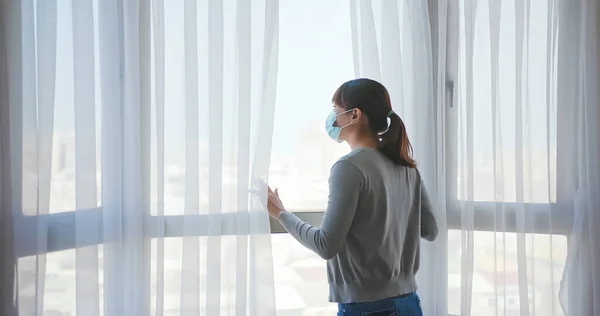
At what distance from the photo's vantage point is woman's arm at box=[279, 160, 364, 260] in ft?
5.12

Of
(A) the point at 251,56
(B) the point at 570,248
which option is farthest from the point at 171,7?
(B) the point at 570,248

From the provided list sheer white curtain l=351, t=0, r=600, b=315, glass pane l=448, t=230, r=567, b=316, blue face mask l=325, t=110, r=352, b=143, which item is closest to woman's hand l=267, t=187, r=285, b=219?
blue face mask l=325, t=110, r=352, b=143

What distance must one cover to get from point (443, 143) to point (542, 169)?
0.38 metres

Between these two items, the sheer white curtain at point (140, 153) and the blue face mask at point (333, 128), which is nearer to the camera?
the sheer white curtain at point (140, 153)

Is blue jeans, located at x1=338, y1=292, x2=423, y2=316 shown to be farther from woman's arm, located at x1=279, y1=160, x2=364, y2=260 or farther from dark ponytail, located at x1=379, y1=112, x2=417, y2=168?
dark ponytail, located at x1=379, y1=112, x2=417, y2=168

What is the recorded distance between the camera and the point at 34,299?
1.60m

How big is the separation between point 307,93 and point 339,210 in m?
0.59

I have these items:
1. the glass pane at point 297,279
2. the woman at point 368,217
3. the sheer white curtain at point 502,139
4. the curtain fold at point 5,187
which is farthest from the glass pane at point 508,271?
the curtain fold at point 5,187

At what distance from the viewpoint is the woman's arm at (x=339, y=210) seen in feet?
5.12

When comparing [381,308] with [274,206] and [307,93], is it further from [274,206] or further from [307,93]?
[307,93]

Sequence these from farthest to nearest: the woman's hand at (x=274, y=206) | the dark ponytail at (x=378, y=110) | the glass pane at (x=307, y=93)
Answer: the glass pane at (x=307, y=93) < the woman's hand at (x=274, y=206) < the dark ponytail at (x=378, y=110)

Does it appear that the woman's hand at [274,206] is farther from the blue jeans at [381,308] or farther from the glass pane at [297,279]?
the blue jeans at [381,308]

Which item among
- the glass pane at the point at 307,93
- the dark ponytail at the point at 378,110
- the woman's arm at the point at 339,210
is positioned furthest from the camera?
the glass pane at the point at 307,93

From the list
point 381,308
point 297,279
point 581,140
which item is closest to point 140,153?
point 297,279
